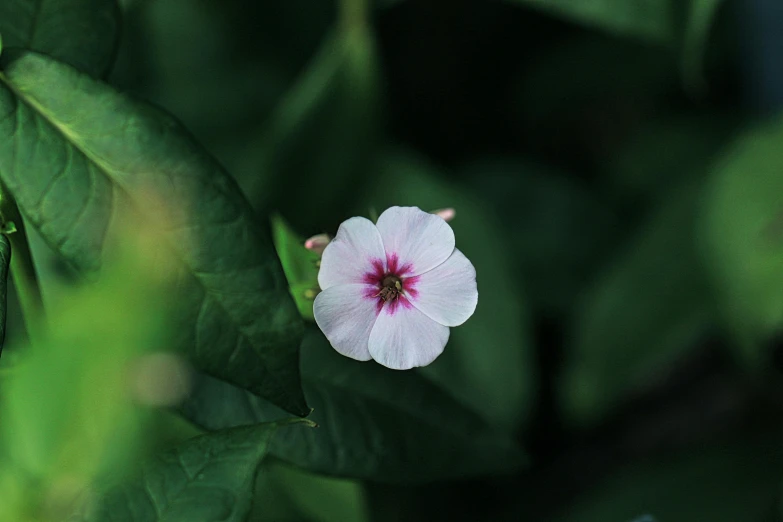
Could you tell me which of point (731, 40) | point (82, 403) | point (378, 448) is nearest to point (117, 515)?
point (82, 403)

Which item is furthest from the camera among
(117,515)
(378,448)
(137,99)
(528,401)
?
(528,401)

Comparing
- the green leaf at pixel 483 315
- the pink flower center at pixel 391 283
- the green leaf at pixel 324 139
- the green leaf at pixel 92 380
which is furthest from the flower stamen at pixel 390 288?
the green leaf at pixel 324 139

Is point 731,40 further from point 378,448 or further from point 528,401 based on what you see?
point 378,448

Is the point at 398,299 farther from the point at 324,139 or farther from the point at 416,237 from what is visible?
the point at 324,139

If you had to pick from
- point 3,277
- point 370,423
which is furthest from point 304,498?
point 3,277

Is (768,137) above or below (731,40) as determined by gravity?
below

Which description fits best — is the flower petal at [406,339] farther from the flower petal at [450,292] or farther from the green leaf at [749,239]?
the green leaf at [749,239]
